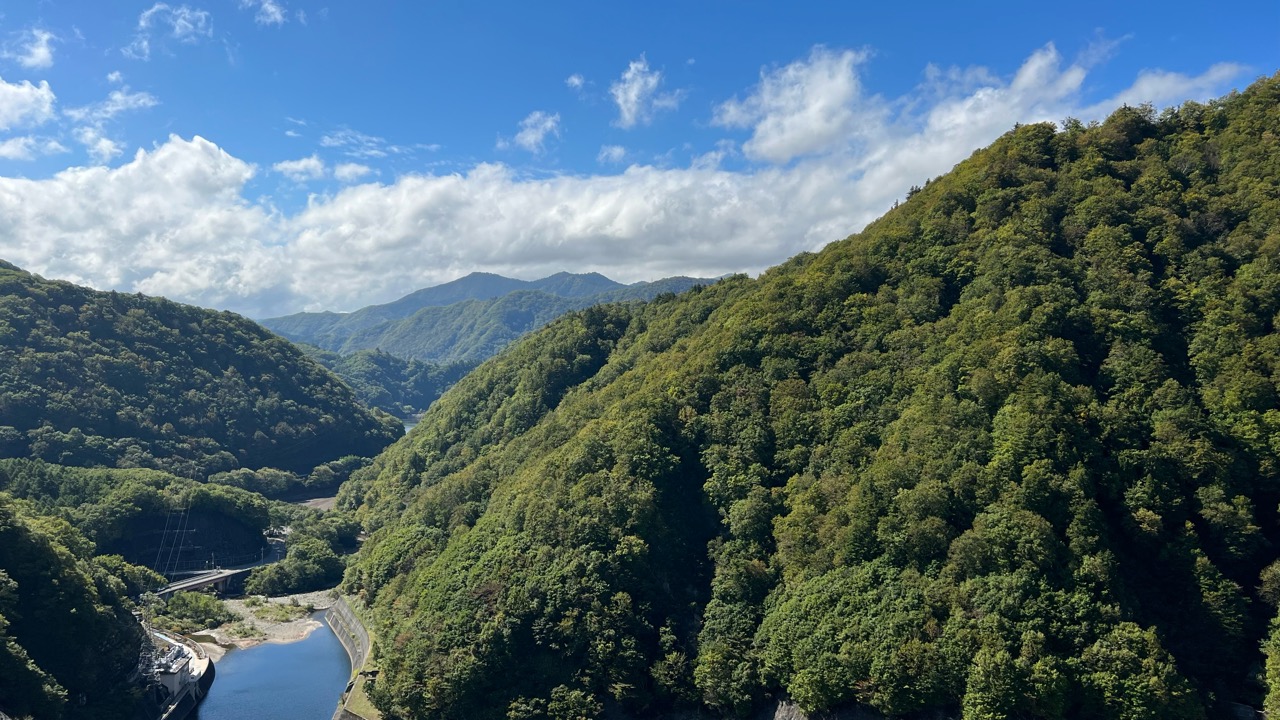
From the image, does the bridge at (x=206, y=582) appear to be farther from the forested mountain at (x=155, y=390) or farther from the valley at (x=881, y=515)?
the forested mountain at (x=155, y=390)

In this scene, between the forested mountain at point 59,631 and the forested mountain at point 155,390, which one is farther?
the forested mountain at point 155,390

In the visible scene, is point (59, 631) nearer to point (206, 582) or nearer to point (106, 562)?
point (106, 562)

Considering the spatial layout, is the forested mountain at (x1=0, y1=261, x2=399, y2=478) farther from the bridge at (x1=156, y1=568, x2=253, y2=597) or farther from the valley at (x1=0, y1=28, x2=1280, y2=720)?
the valley at (x1=0, y1=28, x2=1280, y2=720)

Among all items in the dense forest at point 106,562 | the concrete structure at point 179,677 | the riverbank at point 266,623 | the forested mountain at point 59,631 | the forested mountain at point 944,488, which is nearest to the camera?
the forested mountain at point 944,488

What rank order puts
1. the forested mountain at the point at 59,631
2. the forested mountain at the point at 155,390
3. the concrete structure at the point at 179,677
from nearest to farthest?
the forested mountain at the point at 59,631
the concrete structure at the point at 179,677
the forested mountain at the point at 155,390

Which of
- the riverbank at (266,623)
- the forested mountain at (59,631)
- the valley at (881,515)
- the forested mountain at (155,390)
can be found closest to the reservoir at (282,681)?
the valley at (881,515)

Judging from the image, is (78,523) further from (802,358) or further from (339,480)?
(802,358)

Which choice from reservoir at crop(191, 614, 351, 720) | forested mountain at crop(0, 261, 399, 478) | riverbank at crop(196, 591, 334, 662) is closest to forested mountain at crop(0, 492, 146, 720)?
reservoir at crop(191, 614, 351, 720)
